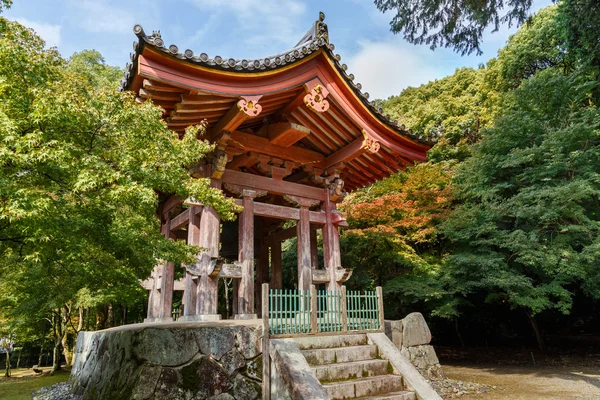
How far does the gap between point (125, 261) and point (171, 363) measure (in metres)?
1.36

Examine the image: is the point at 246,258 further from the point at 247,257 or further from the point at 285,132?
the point at 285,132

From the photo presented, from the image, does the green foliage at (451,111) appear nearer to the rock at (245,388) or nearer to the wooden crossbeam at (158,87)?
the wooden crossbeam at (158,87)

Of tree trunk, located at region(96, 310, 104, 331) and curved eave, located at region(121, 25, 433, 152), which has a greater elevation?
curved eave, located at region(121, 25, 433, 152)

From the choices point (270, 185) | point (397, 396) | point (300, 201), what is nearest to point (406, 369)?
point (397, 396)

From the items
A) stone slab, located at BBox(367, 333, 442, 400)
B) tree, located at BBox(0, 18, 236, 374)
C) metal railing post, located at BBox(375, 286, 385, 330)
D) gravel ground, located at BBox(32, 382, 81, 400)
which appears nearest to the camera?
tree, located at BBox(0, 18, 236, 374)

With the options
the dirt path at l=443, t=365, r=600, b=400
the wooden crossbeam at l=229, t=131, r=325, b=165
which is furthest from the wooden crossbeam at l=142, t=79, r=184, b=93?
the dirt path at l=443, t=365, r=600, b=400

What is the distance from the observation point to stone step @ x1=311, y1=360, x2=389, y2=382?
479 centimetres

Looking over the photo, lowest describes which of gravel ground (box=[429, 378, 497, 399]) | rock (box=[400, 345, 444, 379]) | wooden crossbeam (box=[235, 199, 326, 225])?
gravel ground (box=[429, 378, 497, 399])

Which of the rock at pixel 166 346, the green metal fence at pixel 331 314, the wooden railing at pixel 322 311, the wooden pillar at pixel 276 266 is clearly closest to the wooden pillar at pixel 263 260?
the wooden pillar at pixel 276 266

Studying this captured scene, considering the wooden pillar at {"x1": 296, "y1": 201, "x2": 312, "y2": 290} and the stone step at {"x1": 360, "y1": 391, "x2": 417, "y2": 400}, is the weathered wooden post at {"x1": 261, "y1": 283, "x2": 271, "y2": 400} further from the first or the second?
the wooden pillar at {"x1": 296, "y1": 201, "x2": 312, "y2": 290}

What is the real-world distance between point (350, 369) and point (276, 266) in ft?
16.5

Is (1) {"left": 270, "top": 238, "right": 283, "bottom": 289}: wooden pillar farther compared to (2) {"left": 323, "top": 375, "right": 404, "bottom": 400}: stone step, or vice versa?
(1) {"left": 270, "top": 238, "right": 283, "bottom": 289}: wooden pillar

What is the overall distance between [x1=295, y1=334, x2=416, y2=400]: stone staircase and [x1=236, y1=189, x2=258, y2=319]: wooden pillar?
1537 mm

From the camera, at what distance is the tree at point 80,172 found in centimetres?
332
